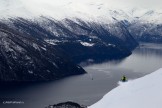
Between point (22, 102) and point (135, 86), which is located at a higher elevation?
point (135, 86)

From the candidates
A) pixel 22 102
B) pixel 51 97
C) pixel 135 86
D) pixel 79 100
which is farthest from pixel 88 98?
pixel 135 86

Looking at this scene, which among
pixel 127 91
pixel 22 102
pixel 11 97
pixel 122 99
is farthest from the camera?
pixel 11 97

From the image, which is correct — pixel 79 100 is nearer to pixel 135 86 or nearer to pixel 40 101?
pixel 40 101

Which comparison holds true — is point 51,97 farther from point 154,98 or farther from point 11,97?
point 154,98

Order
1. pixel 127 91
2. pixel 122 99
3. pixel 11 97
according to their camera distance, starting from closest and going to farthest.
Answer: pixel 122 99 < pixel 127 91 < pixel 11 97

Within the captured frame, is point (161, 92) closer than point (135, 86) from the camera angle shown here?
Yes

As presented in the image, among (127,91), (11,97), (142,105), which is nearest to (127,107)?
(142,105)
